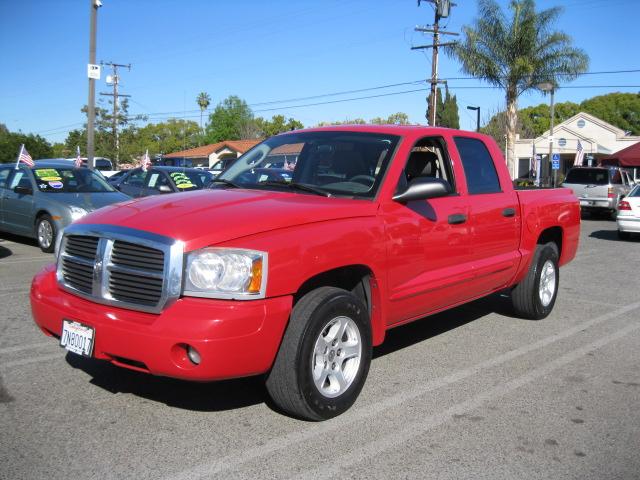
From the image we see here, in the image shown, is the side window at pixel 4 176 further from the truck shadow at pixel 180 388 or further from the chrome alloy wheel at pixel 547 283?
the chrome alloy wheel at pixel 547 283

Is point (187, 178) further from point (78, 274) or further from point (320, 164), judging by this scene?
point (78, 274)

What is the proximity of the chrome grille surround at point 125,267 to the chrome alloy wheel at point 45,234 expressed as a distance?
770 cm

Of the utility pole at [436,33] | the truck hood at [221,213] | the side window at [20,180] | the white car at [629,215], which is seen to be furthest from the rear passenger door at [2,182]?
the utility pole at [436,33]

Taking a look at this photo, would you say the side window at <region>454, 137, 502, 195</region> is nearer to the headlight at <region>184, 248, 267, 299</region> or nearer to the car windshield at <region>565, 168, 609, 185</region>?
the headlight at <region>184, 248, 267, 299</region>

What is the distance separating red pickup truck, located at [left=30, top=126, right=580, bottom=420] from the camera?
3479 mm

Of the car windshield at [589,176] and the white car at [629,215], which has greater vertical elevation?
the car windshield at [589,176]

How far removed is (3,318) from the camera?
6.35 metres

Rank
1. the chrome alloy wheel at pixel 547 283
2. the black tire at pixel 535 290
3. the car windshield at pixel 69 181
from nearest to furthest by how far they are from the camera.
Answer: the black tire at pixel 535 290, the chrome alloy wheel at pixel 547 283, the car windshield at pixel 69 181

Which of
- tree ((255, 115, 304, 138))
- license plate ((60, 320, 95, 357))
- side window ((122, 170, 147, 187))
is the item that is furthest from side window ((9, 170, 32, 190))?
tree ((255, 115, 304, 138))

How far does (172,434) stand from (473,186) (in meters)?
3.14

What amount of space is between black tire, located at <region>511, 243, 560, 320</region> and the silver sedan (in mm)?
7423

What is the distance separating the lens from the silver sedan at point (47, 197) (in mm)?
11133

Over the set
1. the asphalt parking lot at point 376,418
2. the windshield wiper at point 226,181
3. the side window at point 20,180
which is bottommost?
the asphalt parking lot at point 376,418

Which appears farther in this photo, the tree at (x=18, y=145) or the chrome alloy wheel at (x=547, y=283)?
the tree at (x=18, y=145)
